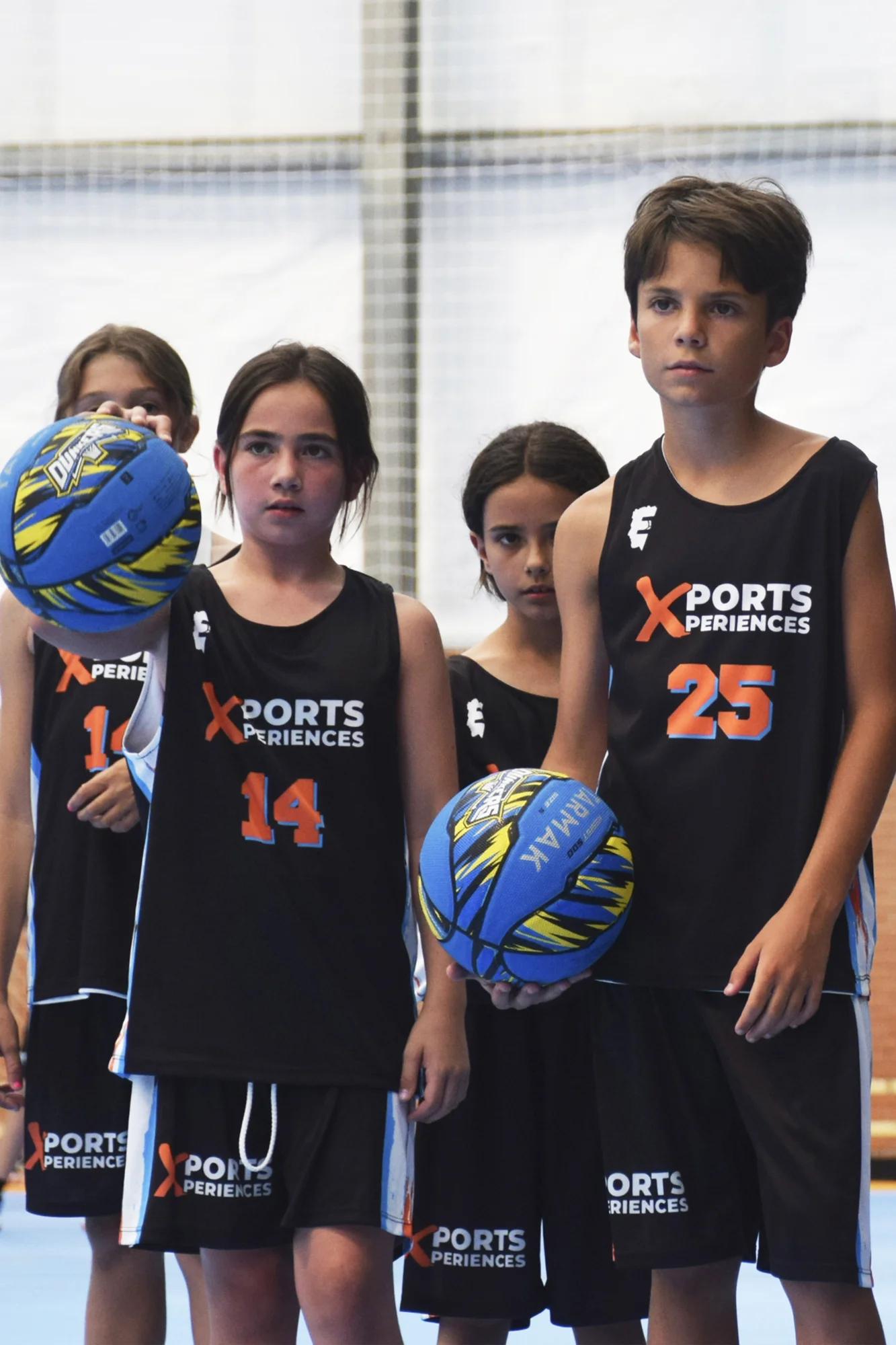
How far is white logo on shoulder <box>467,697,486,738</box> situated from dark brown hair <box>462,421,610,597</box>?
252 mm

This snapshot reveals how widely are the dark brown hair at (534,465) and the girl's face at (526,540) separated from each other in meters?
0.02

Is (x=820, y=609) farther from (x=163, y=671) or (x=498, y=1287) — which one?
(x=498, y=1287)

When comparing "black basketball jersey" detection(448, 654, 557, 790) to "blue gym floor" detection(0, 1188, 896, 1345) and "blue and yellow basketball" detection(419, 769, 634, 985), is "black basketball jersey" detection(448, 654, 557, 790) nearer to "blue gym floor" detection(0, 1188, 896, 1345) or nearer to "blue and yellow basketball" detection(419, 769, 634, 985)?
"blue and yellow basketball" detection(419, 769, 634, 985)

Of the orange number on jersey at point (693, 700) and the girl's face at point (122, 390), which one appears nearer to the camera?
the orange number on jersey at point (693, 700)

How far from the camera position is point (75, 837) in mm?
2553

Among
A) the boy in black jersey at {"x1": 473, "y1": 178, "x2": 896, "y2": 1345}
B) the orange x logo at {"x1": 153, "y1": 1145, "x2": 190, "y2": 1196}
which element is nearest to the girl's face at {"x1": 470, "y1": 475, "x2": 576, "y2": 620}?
the boy in black jersey at {"x1": 473, "y1": 178, "x2": 896, "y2": 1345}

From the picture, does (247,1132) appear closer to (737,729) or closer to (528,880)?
(528,880)

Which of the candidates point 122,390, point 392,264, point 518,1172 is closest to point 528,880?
point 518,1172

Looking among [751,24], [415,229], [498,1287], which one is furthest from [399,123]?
[498,1287]

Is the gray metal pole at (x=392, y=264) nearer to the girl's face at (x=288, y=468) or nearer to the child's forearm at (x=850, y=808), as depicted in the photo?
the girl's face at (x=288, y=468)

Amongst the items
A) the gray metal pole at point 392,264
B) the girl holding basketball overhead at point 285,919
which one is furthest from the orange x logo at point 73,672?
the gray metal pole at point 392,264

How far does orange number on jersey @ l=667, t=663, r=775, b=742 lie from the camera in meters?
1.99

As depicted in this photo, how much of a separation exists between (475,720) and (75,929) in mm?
683

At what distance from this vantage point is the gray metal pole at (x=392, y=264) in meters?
5.71
